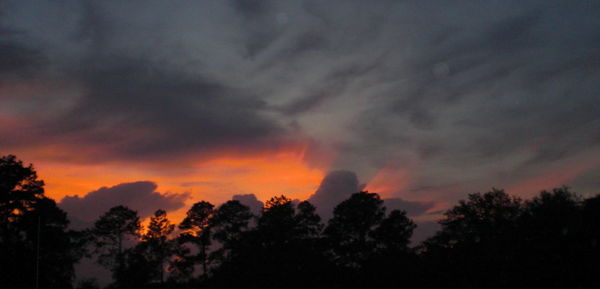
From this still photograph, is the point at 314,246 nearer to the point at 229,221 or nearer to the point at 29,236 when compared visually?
the point at 229,221

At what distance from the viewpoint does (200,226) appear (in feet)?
203

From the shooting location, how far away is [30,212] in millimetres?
41844

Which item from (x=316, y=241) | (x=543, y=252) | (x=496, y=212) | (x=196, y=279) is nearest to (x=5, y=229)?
(x=196, y=279)

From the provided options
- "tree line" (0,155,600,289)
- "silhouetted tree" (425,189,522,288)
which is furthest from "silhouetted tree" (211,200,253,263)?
"silhouetted tree" (425,189,522,288)

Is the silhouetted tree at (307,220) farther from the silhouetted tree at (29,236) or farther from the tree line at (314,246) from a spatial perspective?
the silhouetted tree at (29,236)

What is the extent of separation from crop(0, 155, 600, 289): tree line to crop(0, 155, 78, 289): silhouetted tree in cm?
10

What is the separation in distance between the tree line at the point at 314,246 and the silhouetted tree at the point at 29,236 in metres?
0.10

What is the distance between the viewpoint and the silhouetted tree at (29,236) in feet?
127

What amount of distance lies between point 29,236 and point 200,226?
25.1 m

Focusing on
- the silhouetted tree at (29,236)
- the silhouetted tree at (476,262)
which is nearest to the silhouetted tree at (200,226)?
the silhouetted tree at (29,236)

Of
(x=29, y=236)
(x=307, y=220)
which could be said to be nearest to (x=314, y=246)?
(x=307, y=220)

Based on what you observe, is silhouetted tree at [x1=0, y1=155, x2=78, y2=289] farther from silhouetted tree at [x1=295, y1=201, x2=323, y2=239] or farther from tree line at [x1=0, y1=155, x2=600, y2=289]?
silhouetted tree at [x1=295, y1=201, x2=323, y2=239]

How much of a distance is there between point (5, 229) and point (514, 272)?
50.5 meters

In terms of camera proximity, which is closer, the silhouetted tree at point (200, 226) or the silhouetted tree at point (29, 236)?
the silhouetted tree at point (29, 236)
